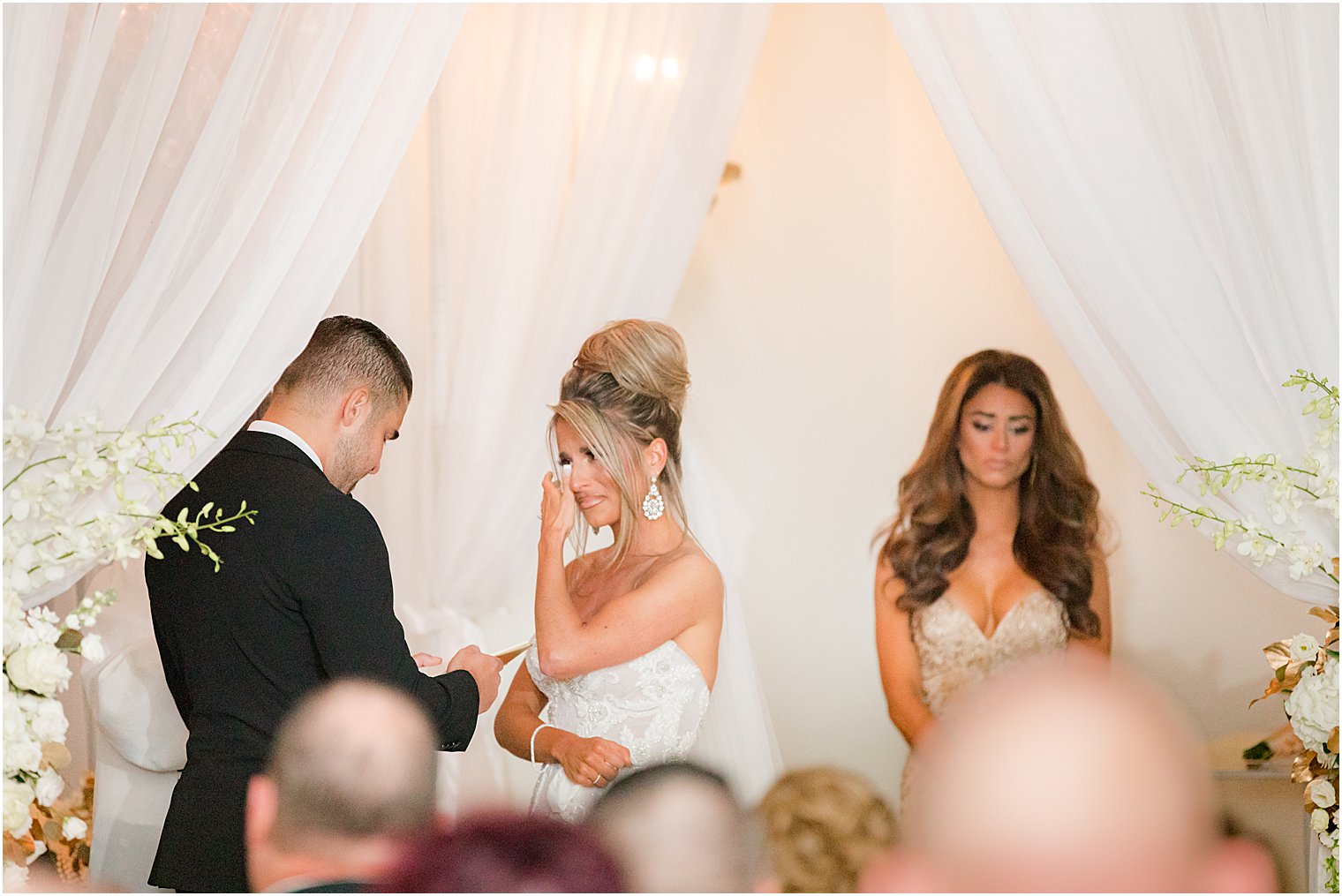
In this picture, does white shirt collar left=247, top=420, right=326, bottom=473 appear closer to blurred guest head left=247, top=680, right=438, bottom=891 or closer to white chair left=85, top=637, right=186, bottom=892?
blurred guest head left=247, top=680, right=438, bottom=891

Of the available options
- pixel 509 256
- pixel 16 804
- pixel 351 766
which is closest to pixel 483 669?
pixel 351 766

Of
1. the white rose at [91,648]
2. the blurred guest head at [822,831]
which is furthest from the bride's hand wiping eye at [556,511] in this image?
the white rose at [91,648]

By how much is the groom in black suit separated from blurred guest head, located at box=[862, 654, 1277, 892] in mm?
883

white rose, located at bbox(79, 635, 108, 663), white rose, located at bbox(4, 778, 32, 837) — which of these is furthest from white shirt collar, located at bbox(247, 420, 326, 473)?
white rose, located at bbox(4, 778, 32, 837)

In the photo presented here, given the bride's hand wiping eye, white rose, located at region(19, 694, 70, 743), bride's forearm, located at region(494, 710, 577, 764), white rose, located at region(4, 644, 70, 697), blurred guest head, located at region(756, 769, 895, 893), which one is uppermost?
the bride's hand wiping eye

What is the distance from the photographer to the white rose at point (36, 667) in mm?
1511

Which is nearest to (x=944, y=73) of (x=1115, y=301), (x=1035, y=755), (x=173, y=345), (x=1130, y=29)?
(x=1130, y=29)

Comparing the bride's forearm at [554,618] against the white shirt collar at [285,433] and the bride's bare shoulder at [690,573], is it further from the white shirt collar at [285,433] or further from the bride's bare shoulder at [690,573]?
the white shirt collar at [285,433]

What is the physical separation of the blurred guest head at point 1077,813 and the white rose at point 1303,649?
297mm

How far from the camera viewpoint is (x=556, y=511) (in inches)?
94.0

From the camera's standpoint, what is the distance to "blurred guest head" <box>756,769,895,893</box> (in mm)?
1700

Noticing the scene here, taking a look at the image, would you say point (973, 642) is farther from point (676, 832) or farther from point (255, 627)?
point (255, 627)

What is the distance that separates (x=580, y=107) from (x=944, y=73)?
1.16 metres

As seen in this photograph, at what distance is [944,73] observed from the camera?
6.40 feet
